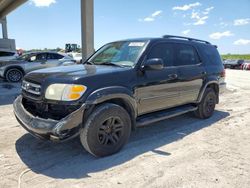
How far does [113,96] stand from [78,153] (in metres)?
1.10

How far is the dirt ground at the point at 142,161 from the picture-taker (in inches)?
126

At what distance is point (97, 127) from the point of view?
3631 mm

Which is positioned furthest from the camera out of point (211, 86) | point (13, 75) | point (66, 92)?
point (13, 75)

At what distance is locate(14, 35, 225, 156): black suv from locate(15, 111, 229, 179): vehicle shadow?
0.22 m

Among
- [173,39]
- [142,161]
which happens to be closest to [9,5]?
[173,39]

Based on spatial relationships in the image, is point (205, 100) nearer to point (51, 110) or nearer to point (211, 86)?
point (211, 86)

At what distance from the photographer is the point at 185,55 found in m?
5.44

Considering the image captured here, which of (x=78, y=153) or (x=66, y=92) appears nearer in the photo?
(x=66, y=92)

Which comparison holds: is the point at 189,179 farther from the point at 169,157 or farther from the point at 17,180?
the point at 17,180

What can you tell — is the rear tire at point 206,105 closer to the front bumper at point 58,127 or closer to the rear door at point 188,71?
the rear door at point 188,71

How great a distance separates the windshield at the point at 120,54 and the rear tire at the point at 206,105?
92.1 inches

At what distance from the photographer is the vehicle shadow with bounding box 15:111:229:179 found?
11.4 feet

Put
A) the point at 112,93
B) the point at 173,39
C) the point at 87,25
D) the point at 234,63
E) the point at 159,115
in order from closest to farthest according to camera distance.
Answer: the point at 112,93
the point at 159,115
the point at 173,39
the point at 87,25
the point at 234,63

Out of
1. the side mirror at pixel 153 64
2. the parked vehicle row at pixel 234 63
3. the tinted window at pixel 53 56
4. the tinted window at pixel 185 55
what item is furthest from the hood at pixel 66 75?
the parked vehicle row at pixel 234 63
